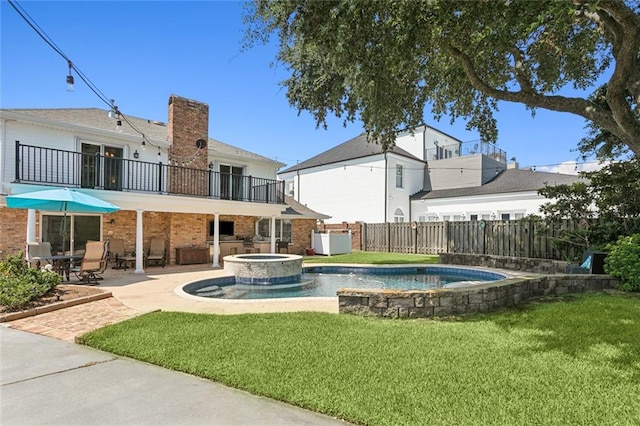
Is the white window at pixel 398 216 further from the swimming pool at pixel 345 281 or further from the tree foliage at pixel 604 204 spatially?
the tree foliage at pixel 604 204

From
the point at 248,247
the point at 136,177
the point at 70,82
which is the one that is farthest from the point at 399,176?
the point at 70,82

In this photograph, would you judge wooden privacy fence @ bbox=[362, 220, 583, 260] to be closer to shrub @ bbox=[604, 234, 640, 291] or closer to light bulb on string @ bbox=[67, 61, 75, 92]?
shrub @ bbox=[604, 234, 640, 291]

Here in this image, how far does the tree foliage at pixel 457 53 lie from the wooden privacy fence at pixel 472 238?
4.02 m

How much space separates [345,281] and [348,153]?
61.3 ft

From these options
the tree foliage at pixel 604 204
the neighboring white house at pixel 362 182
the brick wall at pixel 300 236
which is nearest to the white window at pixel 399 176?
the neighboring white house at pixel 362 182

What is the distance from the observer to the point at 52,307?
6.68m

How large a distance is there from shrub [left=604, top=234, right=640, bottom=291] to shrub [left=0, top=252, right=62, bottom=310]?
12281 millimetres

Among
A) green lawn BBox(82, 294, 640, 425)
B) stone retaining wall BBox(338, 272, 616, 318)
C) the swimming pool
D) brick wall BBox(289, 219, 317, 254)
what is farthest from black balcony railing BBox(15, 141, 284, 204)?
stone retaining wall BBox(338, 272, 616, 318)

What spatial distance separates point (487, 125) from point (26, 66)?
1465cm

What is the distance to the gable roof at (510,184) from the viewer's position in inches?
875

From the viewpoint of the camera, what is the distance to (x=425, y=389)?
3271 millimetres

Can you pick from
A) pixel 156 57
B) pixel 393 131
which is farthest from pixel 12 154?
pixel 393 131

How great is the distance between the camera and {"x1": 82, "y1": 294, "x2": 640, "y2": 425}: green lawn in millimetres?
2963

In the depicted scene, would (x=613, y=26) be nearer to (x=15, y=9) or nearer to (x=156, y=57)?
(x=156, y=57)
